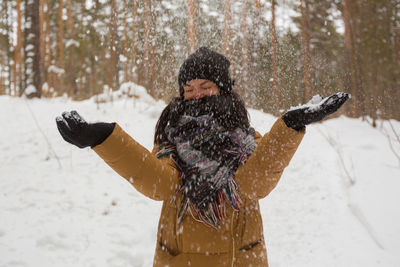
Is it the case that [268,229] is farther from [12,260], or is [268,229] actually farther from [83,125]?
[83,125]

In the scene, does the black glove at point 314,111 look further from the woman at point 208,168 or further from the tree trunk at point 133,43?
the tree trunk at point 133,43

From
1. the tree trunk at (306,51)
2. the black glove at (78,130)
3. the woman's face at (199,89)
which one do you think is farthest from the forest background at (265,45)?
the black glove at (78,130)

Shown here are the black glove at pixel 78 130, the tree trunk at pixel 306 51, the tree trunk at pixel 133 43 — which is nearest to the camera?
the black glove at pixel 78 130

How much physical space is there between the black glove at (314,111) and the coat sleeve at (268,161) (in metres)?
0.04

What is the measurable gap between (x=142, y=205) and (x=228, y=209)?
299 cm

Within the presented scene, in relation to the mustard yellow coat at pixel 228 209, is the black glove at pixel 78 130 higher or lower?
higher

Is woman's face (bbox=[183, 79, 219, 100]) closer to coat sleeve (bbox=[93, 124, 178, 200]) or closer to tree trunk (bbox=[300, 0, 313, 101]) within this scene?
coat sleeve (bbox=[93, 124, 178, 200])

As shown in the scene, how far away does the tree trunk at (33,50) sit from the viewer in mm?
6449

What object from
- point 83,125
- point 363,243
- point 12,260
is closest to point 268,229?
point 363,243

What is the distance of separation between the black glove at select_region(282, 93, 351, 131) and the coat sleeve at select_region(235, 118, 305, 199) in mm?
39

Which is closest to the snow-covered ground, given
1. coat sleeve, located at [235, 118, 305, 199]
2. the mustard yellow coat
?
the mustard yellow coat

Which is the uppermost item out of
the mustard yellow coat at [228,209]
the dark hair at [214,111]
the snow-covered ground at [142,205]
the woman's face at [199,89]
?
the woman's face at [199,89]

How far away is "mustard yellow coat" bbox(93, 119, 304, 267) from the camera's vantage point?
1.17m

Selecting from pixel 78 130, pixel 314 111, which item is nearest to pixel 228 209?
pixel 314 111
